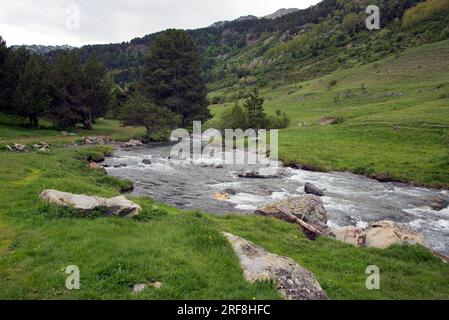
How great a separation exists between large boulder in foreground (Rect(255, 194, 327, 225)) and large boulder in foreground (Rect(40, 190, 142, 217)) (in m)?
9.01

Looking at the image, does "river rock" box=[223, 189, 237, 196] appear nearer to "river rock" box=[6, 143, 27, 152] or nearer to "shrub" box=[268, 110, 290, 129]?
"river rock" box=[6, 143, 27, 152]

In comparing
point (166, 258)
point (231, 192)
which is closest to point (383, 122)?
point (231, 192)

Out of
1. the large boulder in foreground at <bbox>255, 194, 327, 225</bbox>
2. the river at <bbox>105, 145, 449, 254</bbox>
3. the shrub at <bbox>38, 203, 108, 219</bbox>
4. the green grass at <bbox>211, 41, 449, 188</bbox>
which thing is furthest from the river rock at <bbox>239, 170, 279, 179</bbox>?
the shrub at <bbox>38, 203, 108, 219</bbox>

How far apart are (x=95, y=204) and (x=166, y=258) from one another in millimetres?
7447

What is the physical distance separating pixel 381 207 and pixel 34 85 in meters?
58.0

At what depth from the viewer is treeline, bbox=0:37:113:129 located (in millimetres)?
65062

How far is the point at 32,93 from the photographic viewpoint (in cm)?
6400

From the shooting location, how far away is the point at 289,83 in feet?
544

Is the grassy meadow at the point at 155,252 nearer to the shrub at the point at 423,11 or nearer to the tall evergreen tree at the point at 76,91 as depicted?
the tall evergreen tree at the point at 76,91

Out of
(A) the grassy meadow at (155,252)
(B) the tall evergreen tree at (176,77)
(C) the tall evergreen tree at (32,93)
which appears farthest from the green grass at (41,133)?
(A) the grassy meadow at (155,252)

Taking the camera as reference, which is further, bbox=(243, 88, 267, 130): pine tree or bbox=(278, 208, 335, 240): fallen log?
bbox=(243, 88, 267, 130): pine tree

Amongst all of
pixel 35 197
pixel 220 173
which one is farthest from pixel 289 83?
pixel 35 197

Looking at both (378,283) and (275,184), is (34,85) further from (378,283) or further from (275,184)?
(378,283)

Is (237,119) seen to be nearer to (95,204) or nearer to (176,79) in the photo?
(176,79)
